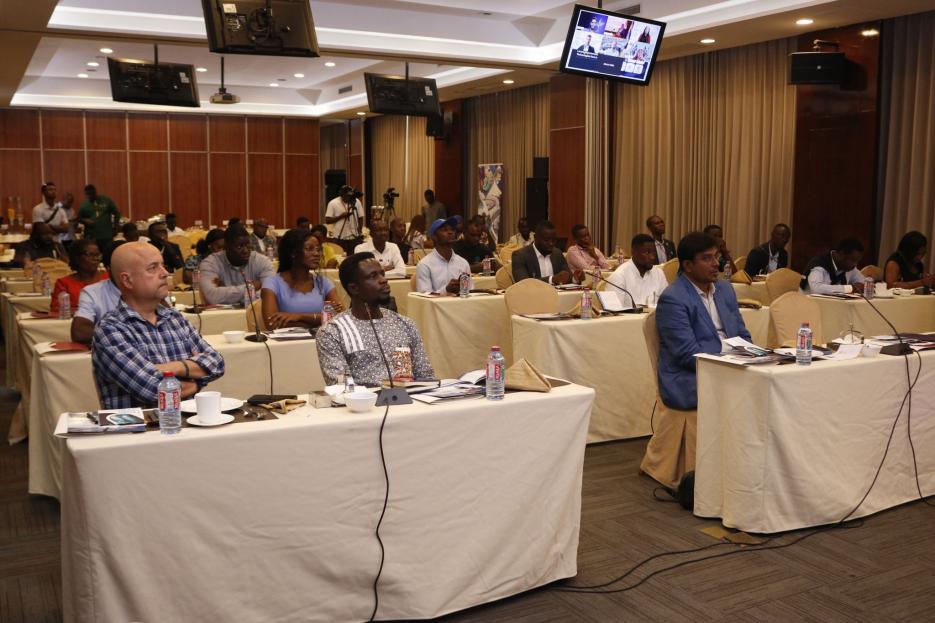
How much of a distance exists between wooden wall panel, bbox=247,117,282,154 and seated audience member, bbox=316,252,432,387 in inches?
678

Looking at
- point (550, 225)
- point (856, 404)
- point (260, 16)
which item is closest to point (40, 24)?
point (260, 16)

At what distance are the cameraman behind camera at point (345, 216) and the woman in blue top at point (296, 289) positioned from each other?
8.03 meters

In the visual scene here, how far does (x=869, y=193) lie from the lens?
31.1 ft

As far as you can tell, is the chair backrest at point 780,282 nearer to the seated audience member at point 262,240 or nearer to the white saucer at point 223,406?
the seated audience member at point 262,240

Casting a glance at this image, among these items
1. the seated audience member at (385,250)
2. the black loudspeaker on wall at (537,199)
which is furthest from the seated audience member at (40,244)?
the black loudspeaker on wall at (537,199)

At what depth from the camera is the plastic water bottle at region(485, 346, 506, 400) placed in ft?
10.7

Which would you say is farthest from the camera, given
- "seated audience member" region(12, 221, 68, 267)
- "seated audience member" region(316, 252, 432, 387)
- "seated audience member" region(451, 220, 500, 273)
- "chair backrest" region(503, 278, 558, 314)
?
"seated audience member" region(451, 220, 500, 273)

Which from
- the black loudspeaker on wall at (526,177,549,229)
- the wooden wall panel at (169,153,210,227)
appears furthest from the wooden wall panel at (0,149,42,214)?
the black loudspeaker on wall at (526,177,549,229)

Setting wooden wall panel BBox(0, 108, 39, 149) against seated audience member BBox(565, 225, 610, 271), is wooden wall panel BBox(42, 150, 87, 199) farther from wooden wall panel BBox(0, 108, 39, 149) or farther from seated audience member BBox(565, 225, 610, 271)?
seated audience member BBox(565, 225, 610, 271)

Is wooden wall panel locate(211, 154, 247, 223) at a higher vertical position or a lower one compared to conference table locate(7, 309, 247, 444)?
higher

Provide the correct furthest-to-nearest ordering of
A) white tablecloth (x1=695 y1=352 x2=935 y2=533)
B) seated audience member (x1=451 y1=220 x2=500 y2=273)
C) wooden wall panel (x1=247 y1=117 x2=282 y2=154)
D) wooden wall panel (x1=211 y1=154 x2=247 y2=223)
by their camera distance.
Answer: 1. wooden wall panel (x1=247 y1=117 x2=282 y2=154)
2. wooden wall panel (x1=211 y1=154 x2=247 y2=223)
3. seated audience member (x1=451 y1=220 x2=500 y2=273)
4. white tablecloth (x1=695 y1=352 x2=935 y2=533)

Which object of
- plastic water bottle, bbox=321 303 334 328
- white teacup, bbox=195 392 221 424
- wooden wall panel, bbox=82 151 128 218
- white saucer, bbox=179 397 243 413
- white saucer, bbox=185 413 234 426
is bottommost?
Answer: white saucer, bbox=185 413 234 426

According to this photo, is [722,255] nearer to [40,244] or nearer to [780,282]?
[780,282]

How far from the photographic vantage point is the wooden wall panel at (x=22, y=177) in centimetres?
1814
